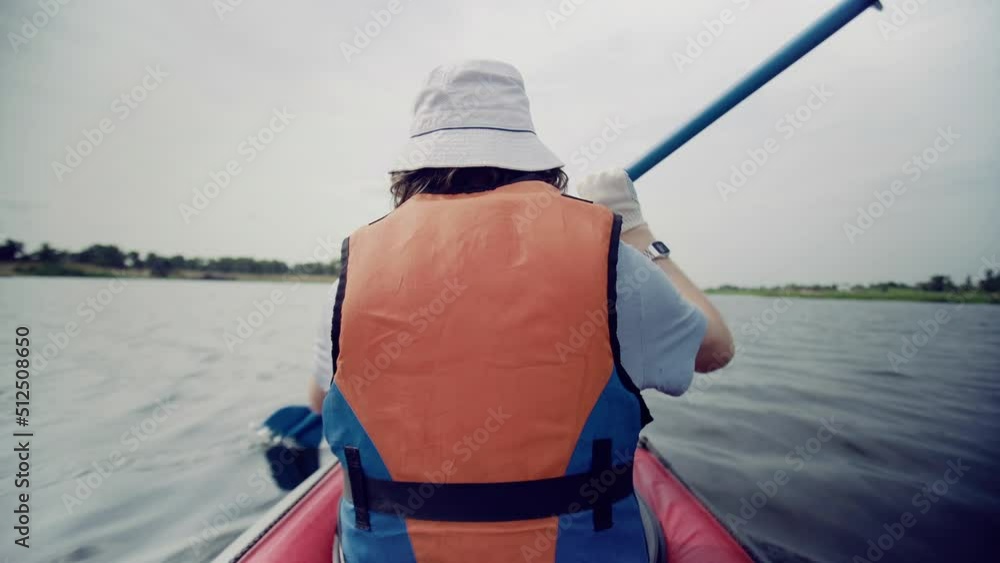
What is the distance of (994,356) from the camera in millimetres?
8688

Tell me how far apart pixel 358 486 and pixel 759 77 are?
7.86 feet

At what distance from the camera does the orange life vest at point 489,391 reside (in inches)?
45.2

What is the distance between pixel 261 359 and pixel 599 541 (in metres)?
10.1

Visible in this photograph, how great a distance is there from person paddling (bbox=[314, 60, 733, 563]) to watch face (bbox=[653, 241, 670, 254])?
439 millimetres

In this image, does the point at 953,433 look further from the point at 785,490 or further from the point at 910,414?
the point at 785,490

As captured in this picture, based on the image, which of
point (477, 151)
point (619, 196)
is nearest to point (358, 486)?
point (477, 151)

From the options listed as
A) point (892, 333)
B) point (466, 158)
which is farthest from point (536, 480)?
point (892, 333)

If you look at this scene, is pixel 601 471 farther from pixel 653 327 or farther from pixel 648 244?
pixel 648 244

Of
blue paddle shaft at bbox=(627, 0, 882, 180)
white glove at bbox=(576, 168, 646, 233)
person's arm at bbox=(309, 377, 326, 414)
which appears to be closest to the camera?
person's arm at bbox=(309, 377, 326, 414)

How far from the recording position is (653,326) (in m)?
1.22

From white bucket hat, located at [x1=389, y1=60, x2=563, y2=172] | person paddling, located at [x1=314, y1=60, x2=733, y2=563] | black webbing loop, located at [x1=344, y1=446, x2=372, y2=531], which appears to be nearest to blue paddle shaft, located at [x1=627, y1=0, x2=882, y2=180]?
white bucket hat, located at [x1=389, y1=60, x2=563, y2=172]

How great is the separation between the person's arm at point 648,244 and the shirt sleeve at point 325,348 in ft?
3.44

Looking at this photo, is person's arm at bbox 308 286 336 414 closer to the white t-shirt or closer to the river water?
the white t-shirt

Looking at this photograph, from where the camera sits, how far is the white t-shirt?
1198mm
